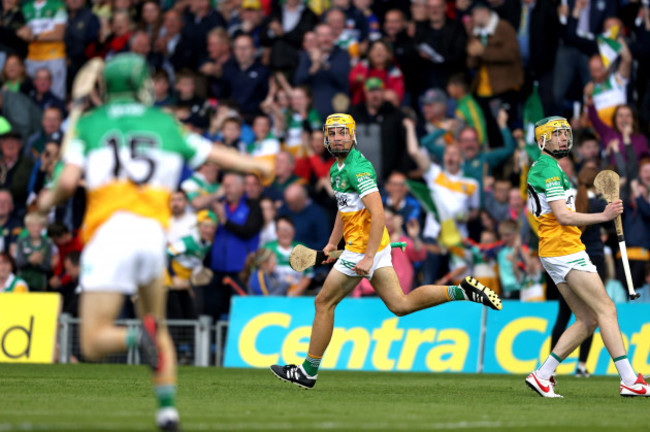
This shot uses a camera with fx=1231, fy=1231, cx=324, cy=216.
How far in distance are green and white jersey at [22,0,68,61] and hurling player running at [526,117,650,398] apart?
13.1 meters

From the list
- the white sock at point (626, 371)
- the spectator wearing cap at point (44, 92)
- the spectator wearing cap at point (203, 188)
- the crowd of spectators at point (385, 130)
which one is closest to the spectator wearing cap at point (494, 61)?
the crowd of spectators at point (385, 130)

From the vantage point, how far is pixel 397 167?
19.8 meters

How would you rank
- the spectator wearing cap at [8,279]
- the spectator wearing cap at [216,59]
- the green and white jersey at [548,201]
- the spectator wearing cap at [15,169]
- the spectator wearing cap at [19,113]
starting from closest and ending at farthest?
1. the green and white jersey at [548,201]
2. the spectator wearing cap at [8,279]
3. the spectator wearing cap at [15,169]
4. the spectator wearing cap at [216,59]
5. the spectator wearing cap at [19,113]

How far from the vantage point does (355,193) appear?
12.4m

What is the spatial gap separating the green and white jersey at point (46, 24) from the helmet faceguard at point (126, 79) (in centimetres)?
1540

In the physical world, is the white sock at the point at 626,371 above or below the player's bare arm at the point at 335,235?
below

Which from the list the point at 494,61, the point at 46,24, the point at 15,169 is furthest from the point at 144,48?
the point at 494,61

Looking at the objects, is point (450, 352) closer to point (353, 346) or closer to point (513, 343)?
point (513, 343)

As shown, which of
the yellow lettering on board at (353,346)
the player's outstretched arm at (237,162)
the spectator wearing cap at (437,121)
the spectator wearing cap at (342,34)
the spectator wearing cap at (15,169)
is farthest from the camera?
the spectator wearing cap at (15,169)

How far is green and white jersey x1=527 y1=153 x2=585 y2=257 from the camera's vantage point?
11.9m

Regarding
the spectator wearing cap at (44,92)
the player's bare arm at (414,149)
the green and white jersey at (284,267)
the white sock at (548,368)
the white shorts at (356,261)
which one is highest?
the spectator wearing cap at (44,92)

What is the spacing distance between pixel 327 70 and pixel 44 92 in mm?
5479

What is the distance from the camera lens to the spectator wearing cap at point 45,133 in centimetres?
2164

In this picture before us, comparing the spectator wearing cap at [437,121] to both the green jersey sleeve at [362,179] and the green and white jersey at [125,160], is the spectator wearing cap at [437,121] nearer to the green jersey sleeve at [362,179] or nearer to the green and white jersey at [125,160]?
the green jersey sleeve at [362,179]
